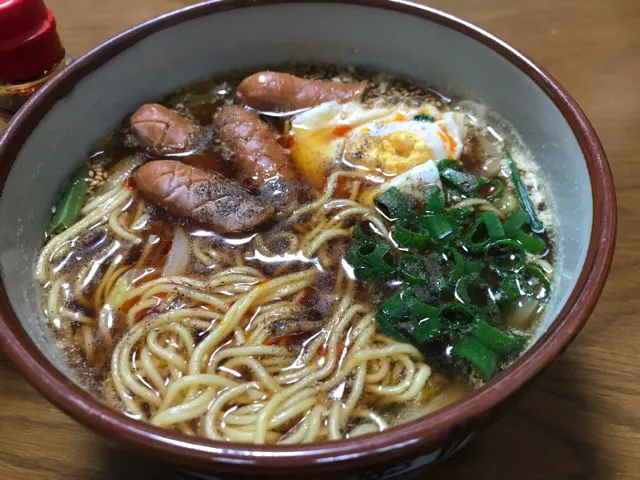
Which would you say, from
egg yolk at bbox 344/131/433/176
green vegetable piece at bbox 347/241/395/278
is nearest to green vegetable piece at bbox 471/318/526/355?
green vegetable piece at bbox 347/241/395/278

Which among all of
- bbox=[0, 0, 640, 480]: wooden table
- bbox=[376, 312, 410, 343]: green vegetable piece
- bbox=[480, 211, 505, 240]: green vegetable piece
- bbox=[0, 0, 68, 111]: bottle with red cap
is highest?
bbox=[0, 0, 68, 111]: bottle with red cap

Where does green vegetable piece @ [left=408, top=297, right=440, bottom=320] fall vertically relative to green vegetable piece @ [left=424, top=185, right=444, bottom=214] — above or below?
below

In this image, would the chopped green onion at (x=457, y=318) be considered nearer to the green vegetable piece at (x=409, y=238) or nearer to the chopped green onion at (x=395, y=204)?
the green vegetable piece at (x=409, y=238)

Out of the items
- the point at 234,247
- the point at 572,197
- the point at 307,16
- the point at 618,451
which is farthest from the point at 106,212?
the point at 618,451

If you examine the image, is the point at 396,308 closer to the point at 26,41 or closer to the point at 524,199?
the point at 524,199

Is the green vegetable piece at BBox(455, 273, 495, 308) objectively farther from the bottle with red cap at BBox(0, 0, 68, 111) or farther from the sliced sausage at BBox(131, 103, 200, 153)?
the bottle with red cap at BBox(0, 0, 68, 111)

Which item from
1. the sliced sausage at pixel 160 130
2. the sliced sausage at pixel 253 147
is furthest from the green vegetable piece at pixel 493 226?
the sliced sausage at pixel 160 130

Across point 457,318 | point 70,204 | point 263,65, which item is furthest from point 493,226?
point 70,204
